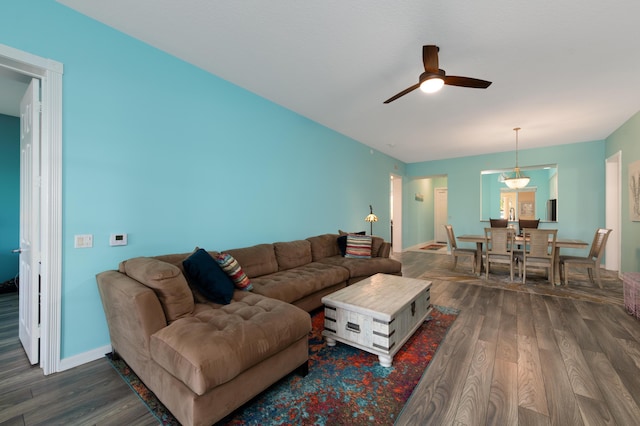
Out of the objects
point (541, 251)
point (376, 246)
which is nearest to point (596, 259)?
point (541, 251)

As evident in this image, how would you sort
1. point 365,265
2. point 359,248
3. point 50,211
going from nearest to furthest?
1. point 50,211
2. point 365,265
3. point 359,248

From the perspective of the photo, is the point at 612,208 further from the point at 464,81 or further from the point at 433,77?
the point at 433,77

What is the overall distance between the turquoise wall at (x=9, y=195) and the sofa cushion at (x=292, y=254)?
408 centimetres

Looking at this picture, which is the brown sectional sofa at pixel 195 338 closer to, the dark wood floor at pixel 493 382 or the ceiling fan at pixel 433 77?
the dark wood floor at pixel 493 382

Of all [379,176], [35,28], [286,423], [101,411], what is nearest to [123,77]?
[35,28]

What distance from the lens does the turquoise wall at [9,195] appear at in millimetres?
3859

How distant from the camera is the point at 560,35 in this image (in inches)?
90.1

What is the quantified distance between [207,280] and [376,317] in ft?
4.60

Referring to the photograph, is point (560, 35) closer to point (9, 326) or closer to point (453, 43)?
point (453, 43)

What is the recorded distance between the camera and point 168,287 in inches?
68.2

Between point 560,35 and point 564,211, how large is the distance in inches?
211

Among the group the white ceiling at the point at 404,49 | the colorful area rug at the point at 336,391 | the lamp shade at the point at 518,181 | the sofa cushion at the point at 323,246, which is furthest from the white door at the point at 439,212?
the colorful area rug at the point at 336,391

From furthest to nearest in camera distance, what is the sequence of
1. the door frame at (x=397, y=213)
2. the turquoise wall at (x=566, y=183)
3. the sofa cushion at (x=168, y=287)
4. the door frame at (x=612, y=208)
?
the door frame at (x=397, y=213) → the turquoise wall at (x=566, y=183) → the door frame at (x=612, y=208) → the sofa cushion at (x=168, y=287)

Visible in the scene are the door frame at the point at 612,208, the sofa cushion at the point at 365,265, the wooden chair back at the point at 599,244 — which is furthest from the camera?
the door frame at the point at 612,208
